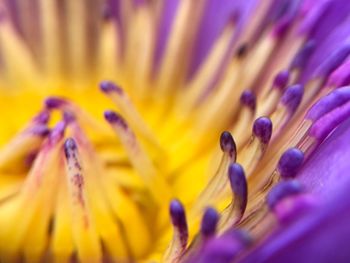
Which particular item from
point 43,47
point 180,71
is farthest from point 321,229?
point 43,47

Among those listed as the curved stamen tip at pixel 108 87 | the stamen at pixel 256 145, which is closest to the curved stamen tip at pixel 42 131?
the curved stamen tip at pixel 108 87

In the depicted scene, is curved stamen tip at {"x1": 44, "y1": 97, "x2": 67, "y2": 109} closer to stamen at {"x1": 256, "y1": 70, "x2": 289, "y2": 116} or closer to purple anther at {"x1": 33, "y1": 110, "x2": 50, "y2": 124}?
purple anther at {"x1": 33, "y1": 110, "x2": 50, "y2": 124}

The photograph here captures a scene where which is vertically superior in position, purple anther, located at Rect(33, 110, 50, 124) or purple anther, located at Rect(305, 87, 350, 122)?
purple anther, located at Rect(33, 110, 50, 124)

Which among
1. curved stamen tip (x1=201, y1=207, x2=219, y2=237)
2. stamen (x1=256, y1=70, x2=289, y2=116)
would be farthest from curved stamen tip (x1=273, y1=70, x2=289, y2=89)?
curved stamen tip (x1=201, y1=207, x2=219, y2=237)

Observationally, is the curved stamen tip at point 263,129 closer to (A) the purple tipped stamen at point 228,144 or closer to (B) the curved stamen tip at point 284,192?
(A) the purple tipped stamen at point 228,144

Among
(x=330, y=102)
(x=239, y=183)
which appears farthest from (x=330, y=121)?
(x=239, y=183)

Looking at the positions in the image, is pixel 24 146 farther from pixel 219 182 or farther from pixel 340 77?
pixel 340 77

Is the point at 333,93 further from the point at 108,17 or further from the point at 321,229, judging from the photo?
the point at 108,17
